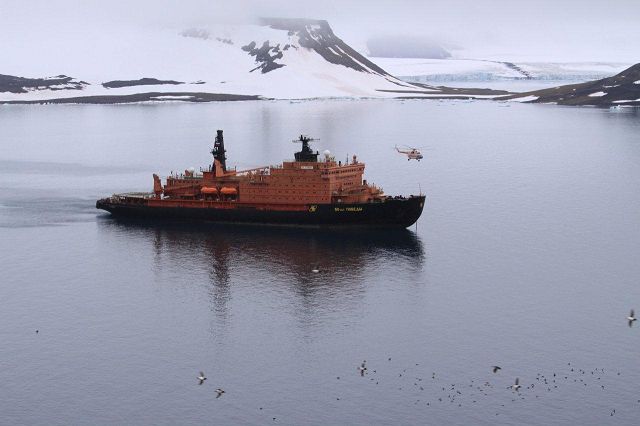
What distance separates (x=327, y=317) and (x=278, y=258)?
62.3ft

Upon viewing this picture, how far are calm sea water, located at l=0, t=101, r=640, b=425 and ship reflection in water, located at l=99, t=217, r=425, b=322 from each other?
1.07ft

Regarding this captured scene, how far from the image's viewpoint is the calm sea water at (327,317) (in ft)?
164

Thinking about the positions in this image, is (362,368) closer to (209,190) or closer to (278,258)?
(278,258)

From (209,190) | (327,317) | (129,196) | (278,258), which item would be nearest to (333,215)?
(278,258)

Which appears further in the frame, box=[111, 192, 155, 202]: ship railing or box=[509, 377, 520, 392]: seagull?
box=[111, 192, 155, 202]: ship railing

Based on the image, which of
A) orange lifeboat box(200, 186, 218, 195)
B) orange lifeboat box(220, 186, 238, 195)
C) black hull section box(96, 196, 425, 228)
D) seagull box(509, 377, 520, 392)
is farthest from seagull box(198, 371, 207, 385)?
orange lifeboat box(200, 186, 218, 195)

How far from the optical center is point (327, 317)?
64812mm

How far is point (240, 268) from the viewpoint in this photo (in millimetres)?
79125

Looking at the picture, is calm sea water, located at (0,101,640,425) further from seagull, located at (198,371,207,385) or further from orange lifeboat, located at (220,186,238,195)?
orange lifeboat, located at (220,186,238,195)

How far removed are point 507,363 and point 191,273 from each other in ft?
109

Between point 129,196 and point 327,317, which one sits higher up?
point 129,196

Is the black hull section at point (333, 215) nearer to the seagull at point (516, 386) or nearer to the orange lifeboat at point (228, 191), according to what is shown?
the orange lifeboat at point (228, 191)

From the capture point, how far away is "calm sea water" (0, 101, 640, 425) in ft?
164

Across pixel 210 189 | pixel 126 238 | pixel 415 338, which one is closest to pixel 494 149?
pixel 210 189
